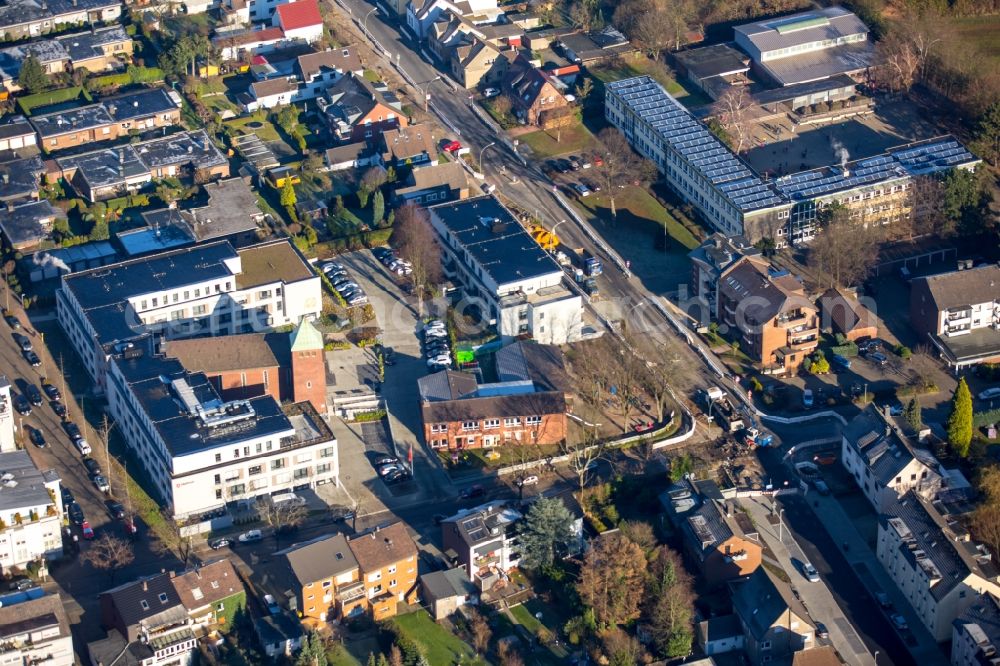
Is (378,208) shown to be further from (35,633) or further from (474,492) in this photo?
(35,633)

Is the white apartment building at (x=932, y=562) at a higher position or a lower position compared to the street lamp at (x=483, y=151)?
lower

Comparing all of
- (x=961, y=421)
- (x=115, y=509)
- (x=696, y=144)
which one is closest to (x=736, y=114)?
(x=696, y=144)

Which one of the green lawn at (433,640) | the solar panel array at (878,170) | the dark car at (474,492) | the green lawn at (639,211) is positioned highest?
the solar panel array at (878,170)

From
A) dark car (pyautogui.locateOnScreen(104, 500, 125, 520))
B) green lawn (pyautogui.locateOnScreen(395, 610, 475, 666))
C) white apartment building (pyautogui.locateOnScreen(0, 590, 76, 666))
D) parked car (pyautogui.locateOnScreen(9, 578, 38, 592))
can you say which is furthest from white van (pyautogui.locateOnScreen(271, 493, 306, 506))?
white apartment building (pyautogui.locateOnScreen(0, 590, 76, 666))

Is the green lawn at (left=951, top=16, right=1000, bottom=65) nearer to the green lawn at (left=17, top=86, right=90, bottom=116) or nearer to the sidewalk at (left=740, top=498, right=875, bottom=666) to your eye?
the sidewalk at (left=740, top=498, right=875, bottom=666)

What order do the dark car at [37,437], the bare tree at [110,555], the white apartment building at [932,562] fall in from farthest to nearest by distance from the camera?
the dark car at [37,437] < the bare tree at [110,555] < the white apartment building at [932,562]

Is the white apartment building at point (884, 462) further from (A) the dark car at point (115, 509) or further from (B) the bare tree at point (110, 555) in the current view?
(A) the dark car at point (115, 509)

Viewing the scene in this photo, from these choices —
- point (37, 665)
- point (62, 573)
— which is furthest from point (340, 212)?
point (37, 665)

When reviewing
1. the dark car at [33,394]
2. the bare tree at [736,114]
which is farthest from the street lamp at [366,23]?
the dark car at [33,394]
